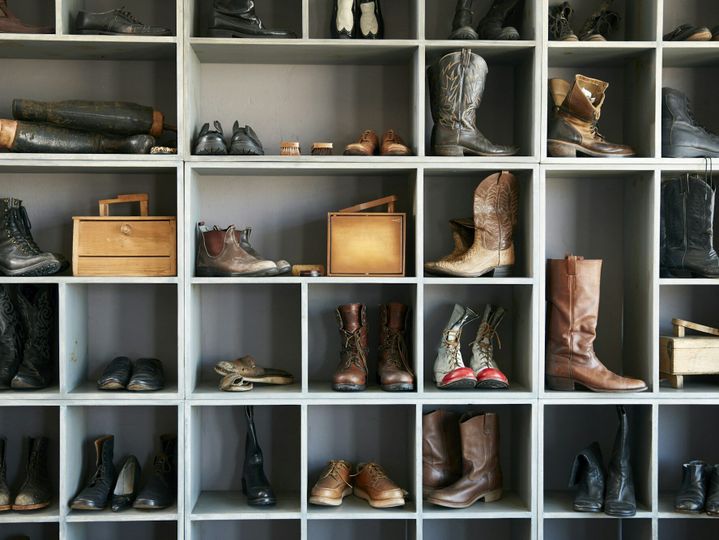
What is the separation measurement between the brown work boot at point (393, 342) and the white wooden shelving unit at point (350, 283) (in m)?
0.11

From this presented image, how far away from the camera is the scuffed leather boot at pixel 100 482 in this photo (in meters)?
2.75

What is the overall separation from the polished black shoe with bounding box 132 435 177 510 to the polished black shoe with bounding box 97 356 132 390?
35 cm

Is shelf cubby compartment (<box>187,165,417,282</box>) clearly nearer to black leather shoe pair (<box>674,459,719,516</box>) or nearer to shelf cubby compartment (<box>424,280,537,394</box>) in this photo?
shelf cubby compartment (<box>424,280,537,394</box>)

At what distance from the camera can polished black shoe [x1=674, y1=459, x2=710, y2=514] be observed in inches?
110

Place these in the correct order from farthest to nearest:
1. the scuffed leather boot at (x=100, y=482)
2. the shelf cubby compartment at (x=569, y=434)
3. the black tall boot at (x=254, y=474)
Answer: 1. the shelf cubby compartment at (x=569, y=434)
2. the black tall boot at (x=254, y=474)
3. the scuffed leather boot at (x=100, y=482)

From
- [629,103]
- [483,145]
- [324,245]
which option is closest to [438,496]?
[324,245]

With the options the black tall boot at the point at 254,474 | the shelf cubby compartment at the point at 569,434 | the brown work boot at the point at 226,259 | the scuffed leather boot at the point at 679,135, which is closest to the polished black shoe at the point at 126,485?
the black tall boot at the point at 254,474

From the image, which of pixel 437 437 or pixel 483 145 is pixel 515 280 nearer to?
pixel 483 145

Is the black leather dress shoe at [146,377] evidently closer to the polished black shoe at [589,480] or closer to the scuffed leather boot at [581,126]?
the polished black shoe at [589,480]

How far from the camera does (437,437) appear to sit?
2.97 meters

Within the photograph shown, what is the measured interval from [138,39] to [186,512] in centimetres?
177

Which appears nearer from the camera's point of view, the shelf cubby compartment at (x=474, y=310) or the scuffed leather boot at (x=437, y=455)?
the scuffed leather boot at (x=437, y=455)

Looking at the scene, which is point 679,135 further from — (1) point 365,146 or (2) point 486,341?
(1) point 365,146

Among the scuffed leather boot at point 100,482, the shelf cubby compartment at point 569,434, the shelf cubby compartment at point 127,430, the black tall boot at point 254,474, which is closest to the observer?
the scuffed leather boot at point 100,482
